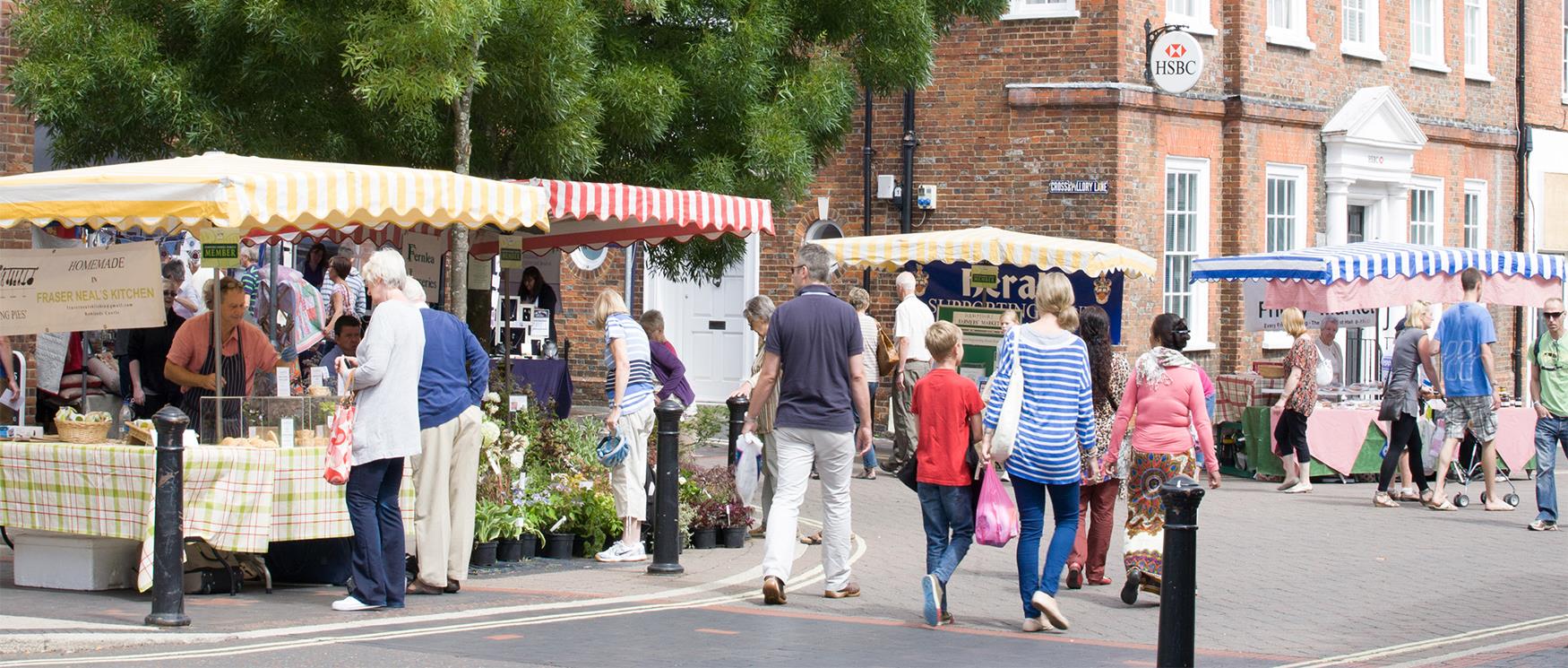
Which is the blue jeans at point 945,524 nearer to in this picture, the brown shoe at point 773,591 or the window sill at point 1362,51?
the brown shoe at point 773,591

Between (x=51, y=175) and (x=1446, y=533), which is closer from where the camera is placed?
(x=51, y=175)

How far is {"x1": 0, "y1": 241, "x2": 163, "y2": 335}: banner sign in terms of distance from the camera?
1041 centimetres

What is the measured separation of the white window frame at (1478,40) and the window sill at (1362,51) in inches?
116

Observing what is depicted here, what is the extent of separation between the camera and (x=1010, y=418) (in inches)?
356

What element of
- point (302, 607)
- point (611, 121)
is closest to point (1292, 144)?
point (611, 121)

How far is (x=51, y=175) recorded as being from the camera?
33.2 ft

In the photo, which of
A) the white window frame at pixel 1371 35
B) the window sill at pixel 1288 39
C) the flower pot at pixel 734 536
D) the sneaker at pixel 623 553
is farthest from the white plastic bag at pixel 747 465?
the white window frame at pixel 1371 35

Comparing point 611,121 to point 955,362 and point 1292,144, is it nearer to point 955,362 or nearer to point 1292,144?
point 955,362

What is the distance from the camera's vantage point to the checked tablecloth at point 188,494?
956 cm

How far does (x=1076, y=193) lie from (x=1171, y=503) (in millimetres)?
13934

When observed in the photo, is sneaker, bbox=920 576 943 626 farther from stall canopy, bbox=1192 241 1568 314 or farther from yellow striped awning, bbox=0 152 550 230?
stall canopy, bbox=1192 241 1568 314

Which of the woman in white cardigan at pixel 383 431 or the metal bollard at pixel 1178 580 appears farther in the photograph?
the woman in white cardigan at pixel 383 431

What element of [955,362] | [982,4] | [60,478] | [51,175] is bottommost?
[60,478]

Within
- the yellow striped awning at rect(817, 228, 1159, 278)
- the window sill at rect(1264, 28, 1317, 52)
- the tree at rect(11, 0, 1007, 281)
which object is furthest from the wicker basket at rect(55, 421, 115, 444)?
the window sill at rect(1264, 28, 1317, 52)
